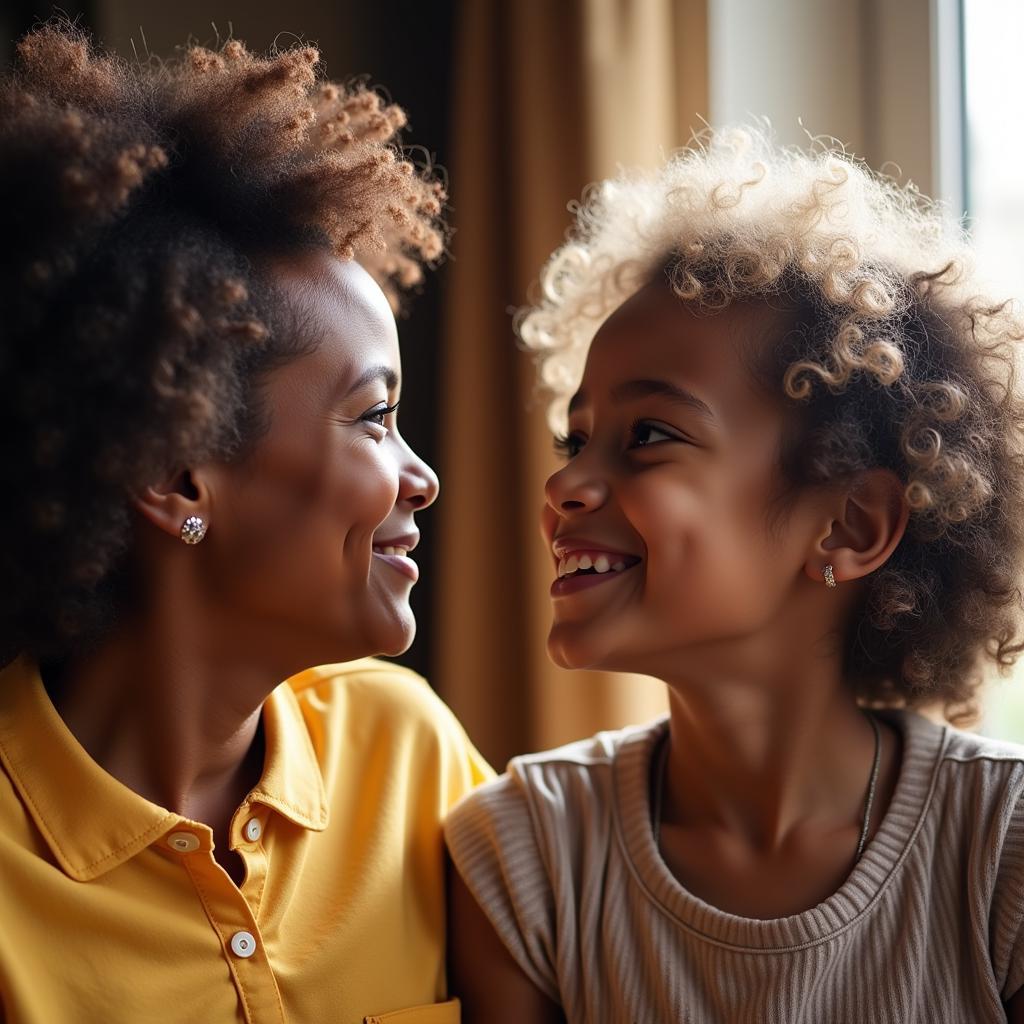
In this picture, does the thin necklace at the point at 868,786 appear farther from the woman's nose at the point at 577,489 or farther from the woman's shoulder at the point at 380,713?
the woman's nose at the point at 577,489

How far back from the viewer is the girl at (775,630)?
4.53 feet

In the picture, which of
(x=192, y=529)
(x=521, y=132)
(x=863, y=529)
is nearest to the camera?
(x=192, y=529)

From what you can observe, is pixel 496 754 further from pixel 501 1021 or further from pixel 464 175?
pixel 464 175

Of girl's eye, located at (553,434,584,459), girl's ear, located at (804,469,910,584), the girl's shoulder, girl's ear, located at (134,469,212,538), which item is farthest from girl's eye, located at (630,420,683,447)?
girl's ear, located at (134,469,212,538)

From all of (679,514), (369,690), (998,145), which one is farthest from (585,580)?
(998,145)

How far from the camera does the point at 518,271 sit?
2182mm

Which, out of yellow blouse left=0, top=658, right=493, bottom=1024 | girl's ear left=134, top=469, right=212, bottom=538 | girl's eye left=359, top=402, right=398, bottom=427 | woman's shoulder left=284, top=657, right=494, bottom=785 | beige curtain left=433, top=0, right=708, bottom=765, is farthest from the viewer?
beige curtain left=433, top=0, right=708, bottom=765

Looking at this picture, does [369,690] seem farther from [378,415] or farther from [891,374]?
[891,374]

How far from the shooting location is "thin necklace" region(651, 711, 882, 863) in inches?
56.7

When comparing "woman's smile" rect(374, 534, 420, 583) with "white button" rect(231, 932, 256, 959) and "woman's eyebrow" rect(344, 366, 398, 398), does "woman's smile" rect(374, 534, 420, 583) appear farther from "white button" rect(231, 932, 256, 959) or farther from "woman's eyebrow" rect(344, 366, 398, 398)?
"white button" rect(231, 932, 256, 959)

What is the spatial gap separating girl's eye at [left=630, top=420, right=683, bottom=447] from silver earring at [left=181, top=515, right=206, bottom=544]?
505 millimetres

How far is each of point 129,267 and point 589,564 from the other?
1.98 feet

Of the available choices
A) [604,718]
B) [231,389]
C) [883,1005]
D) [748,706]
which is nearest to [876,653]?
[748,706]

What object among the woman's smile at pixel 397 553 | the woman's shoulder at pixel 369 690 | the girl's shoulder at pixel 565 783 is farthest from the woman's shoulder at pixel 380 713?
the woman's smile at pixel 397 553
